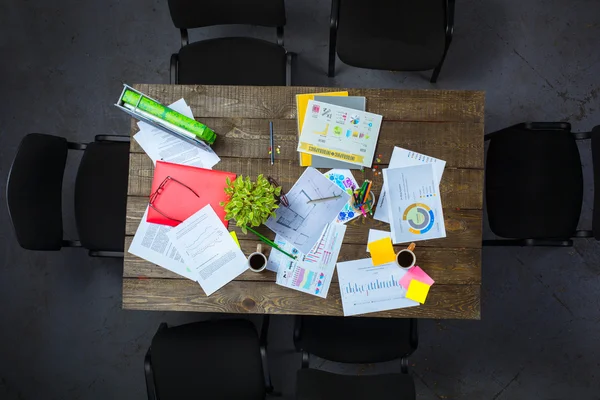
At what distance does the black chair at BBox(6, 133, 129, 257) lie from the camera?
1779 millimetres

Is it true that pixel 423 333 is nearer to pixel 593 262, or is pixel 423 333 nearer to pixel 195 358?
pixel 593 262

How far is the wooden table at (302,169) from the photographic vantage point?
173cm

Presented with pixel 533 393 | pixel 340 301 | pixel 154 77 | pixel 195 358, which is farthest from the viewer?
pixel 154 77

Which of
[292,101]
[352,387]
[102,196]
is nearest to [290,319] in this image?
[352,387]

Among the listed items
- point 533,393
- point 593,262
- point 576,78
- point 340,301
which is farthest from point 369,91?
point 533,393

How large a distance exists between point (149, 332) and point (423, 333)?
154 centimetres

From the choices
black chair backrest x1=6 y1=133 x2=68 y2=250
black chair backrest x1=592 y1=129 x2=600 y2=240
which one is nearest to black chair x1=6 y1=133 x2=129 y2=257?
black chair backrest x1=6 y1=133 x2=68 y2=250

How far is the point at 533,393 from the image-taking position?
2.45 meters

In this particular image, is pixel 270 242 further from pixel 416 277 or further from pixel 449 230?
pixel 449 230

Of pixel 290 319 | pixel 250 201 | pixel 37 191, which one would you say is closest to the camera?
pixel 250 201

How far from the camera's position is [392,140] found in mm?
1758

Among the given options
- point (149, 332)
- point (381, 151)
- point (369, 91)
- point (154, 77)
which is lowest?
point (149, 332)

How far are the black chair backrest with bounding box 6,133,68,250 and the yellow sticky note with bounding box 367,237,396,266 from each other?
1.32m

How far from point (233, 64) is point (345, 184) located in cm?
87
